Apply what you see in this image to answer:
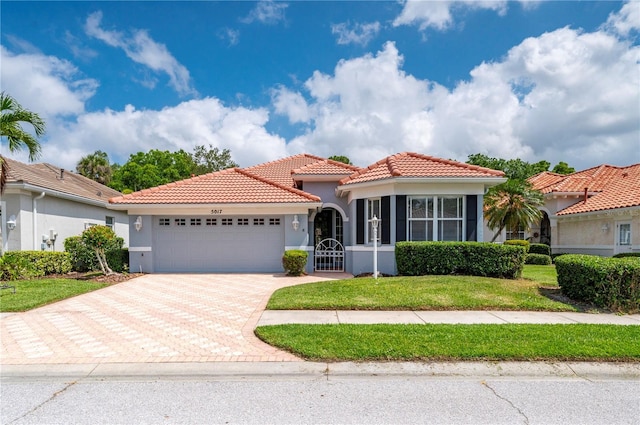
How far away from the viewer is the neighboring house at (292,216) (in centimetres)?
1266

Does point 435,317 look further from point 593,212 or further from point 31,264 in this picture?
point 593,212

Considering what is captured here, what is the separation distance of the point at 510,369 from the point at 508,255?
24.0 ft

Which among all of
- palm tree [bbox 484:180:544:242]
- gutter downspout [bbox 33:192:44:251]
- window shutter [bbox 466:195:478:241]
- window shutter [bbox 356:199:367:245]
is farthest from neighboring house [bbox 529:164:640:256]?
gutter downspout [bbox 33:192:44:251]

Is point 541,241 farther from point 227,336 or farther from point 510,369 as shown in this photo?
point 227,336

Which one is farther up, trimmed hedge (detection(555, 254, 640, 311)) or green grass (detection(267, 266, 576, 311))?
trimmed hedge (detection(555, 254, 640, 311))

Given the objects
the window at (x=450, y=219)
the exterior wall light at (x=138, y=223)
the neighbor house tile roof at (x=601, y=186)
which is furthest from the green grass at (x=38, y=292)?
the neighbor house tile roof at (x=601, y=186)

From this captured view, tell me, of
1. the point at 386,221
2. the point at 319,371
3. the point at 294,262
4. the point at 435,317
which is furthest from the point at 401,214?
the point at 319,371

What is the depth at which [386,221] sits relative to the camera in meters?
12.8

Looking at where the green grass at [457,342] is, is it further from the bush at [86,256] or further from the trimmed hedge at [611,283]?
the bush at [86,256]

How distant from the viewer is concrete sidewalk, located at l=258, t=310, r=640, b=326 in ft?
22.7

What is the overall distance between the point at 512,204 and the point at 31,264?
22.6 metres

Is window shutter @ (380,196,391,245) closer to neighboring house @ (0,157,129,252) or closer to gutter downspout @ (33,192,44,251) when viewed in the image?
neighboring house @ (0,157,129,252)

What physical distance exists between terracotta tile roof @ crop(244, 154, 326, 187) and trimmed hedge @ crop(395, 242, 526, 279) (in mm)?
7915

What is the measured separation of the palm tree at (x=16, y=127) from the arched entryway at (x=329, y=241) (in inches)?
411
